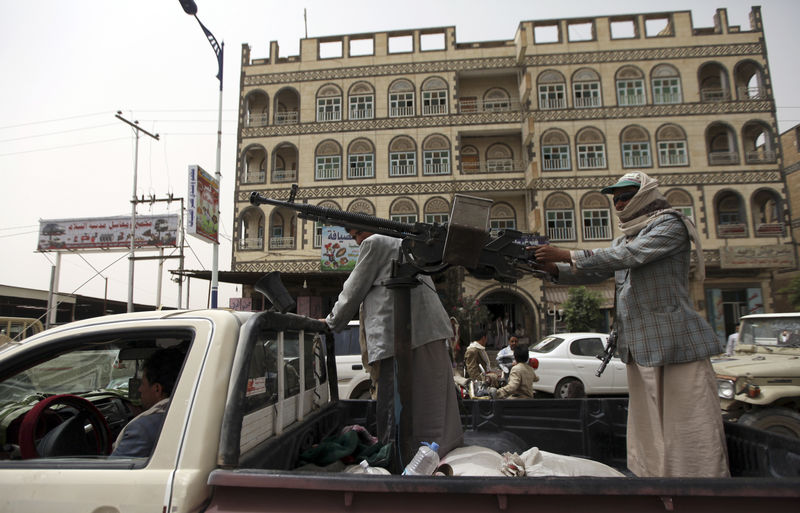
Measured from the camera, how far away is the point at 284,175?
2609 centimetres

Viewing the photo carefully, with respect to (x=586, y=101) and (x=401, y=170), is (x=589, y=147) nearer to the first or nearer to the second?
(x=586, y=101)

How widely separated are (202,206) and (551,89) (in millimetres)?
19293

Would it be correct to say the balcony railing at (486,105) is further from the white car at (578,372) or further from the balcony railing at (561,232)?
the white car at (578,372)

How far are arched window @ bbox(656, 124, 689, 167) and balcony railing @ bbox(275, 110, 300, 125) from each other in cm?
1999

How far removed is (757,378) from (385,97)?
23.8 meters

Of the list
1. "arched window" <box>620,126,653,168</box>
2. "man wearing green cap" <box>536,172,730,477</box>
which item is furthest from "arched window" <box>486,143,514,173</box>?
"man wearing green cap" <box>536,172,730,477</box>

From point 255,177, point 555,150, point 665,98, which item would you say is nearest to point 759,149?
point 665,98

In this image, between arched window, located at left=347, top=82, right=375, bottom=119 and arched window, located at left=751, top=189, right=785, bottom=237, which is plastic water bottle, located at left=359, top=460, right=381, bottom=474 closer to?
arched window, located at left=347, top=82, right=375, bottom=119

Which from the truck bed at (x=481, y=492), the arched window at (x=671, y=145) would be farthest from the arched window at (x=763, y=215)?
the truck bed at (x=481, y=492)

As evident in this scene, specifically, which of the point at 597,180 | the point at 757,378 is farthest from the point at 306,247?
the point at 757,378

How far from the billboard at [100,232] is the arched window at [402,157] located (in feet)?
40.0

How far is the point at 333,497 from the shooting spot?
4.55 feet

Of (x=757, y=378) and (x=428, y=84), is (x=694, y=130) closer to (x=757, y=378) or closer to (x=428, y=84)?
(x=428, y=84)

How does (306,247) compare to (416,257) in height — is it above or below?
above
